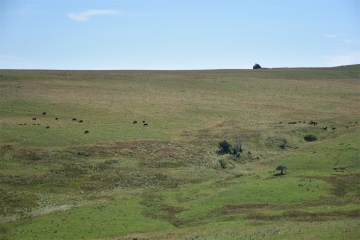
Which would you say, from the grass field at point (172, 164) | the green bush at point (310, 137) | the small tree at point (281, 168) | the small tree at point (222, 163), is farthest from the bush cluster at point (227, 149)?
the green bush at point (310, 137)

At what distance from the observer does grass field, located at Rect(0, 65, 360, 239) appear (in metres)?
41.1

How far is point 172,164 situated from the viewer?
62125 millimetres

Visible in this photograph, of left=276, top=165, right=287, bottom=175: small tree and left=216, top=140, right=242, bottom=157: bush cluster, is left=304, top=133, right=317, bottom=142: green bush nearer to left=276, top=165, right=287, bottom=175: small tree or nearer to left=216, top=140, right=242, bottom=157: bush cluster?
left=216, top=140, right=242, bottom=157: bush cluster

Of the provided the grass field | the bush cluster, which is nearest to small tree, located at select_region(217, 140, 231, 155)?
the bush cluster

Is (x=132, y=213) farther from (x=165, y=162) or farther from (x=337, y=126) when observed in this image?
(x=337, y=126)

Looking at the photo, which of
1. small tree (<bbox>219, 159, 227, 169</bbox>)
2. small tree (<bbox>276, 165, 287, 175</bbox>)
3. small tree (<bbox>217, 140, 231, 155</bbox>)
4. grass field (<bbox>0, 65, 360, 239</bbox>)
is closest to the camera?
grass field (<bbox>0, 65, 360, 239</bbox>)

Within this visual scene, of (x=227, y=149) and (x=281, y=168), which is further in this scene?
(x=227, y=149)

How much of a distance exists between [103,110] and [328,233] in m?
57.8

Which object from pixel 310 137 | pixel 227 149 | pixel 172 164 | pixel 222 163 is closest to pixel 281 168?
pixel 222 163

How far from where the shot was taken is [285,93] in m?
112

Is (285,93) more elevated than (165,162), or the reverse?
(285,93)

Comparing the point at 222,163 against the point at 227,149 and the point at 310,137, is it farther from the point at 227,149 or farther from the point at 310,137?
the point at 310,137

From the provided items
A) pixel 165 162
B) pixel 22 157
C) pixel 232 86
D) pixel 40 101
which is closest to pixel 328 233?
pixel 165 162

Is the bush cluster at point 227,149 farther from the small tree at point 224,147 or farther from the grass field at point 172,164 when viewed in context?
the grass field at point 172,164
